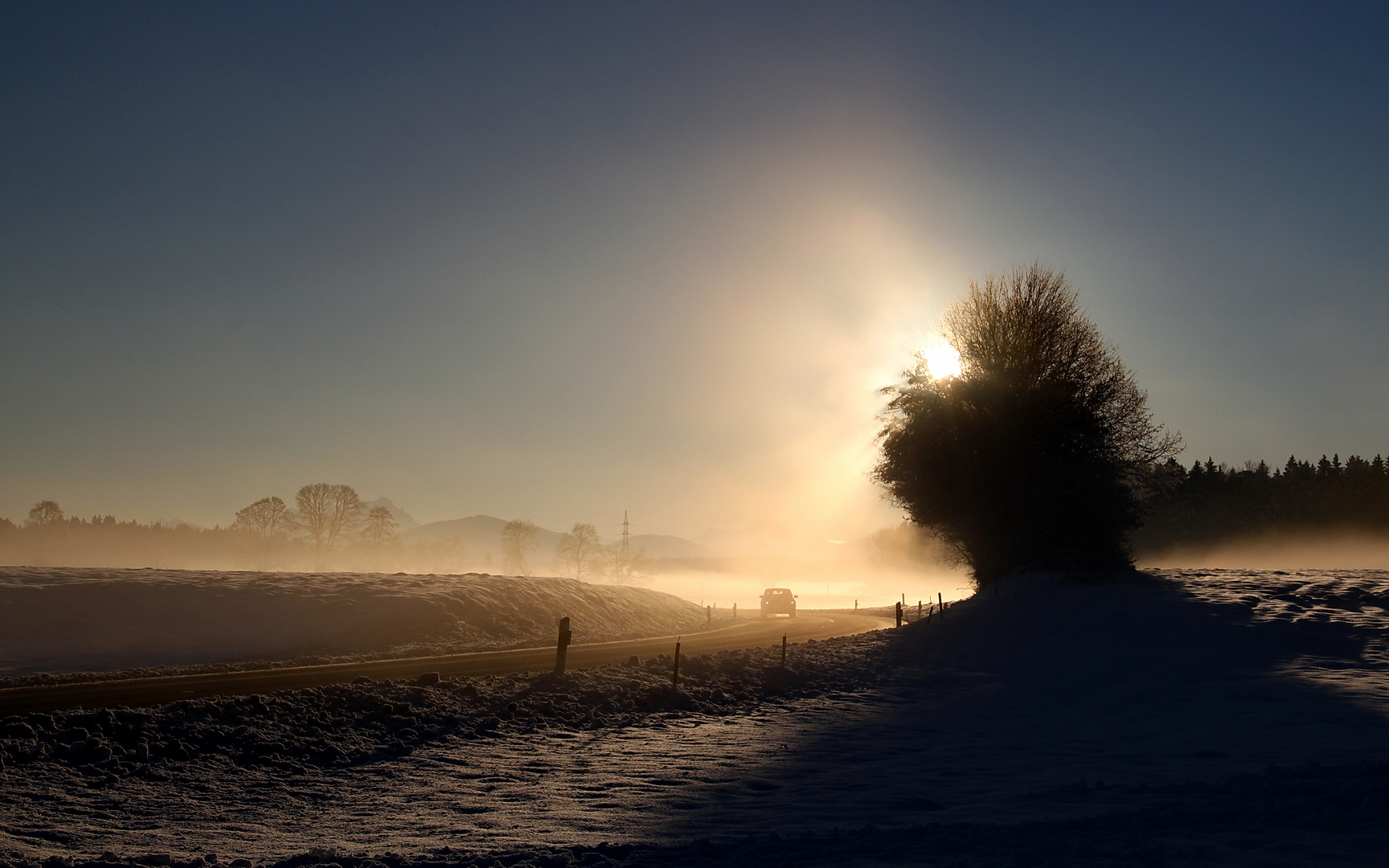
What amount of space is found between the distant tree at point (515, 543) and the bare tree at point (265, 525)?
3410 cm

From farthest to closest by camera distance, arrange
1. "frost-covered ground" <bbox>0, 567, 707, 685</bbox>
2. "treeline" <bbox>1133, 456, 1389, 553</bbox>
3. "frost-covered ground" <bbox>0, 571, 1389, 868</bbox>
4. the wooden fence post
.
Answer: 1. "treeline" <bbox>1133, 456, 1389, 553</bbox>
2. "frost-covered ground" <bbox>0, 567, 707, 685</bbox>
3. the wooden fence post
4. "frost-covered ground" <bbox>0, 571, 1389, 868</bbox>

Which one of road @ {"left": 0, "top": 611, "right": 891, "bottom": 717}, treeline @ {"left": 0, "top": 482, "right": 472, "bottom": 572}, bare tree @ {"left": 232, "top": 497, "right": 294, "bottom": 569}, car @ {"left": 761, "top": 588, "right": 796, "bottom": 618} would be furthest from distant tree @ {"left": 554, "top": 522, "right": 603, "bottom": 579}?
road @ {"left": 0, "top": 611, "right": 891, "bottom": 717}

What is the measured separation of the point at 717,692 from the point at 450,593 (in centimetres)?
2914

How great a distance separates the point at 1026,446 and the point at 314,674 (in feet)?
87.9

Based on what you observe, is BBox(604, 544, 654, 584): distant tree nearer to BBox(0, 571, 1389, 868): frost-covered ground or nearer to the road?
the road

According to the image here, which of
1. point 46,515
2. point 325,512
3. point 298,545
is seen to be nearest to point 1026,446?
point 325,512

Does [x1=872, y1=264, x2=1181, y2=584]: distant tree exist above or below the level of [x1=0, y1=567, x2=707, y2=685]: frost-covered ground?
above

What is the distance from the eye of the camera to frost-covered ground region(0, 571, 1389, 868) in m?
7.39

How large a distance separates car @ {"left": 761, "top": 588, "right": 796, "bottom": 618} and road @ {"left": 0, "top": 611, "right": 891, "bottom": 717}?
2463 centimetres

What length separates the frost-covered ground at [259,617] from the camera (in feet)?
97.1

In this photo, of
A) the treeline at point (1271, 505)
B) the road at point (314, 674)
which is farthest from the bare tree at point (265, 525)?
the treeline at point (1271, 505)

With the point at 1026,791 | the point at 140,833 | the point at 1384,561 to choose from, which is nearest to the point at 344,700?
the point at 140,833

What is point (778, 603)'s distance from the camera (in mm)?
62531

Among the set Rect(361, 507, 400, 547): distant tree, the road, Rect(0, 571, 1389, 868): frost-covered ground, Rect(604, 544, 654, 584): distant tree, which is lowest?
Rect(604, 544, 654, 584): distant tree
